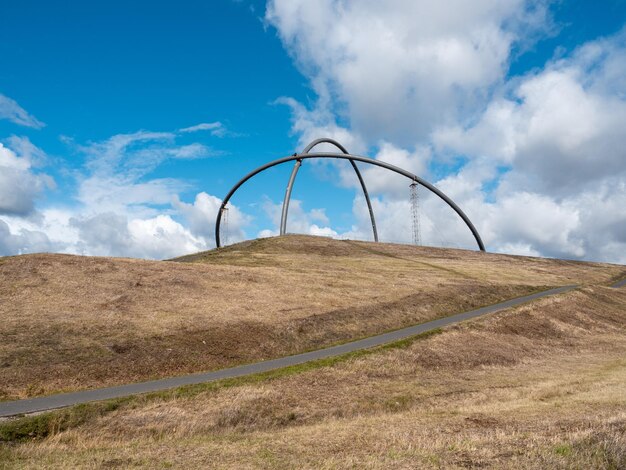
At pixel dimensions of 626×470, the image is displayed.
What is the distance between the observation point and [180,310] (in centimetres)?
3697

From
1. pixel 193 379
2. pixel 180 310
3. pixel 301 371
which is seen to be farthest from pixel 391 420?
pixel 180 310

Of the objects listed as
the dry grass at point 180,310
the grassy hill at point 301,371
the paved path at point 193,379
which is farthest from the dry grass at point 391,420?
the dry grass at point 180,310

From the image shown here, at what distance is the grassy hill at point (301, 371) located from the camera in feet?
43.6

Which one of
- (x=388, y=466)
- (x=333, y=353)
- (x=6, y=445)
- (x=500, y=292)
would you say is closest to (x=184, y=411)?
(x=6, y=445)

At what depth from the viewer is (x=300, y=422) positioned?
18625mm

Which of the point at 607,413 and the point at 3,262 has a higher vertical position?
the point at 3,262

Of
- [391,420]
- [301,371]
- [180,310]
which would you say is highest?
[180,310]

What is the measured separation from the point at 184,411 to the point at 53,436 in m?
4.73

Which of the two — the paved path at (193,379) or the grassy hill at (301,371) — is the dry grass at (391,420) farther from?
the paved path at (193,379)

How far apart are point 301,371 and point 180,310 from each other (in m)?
15.7

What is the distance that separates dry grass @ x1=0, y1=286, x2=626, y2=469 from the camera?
12.4 metres

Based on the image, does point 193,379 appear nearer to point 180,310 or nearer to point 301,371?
point 301,371

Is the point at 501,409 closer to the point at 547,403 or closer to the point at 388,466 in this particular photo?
the point at 547,403

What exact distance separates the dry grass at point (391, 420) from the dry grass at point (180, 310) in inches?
271
